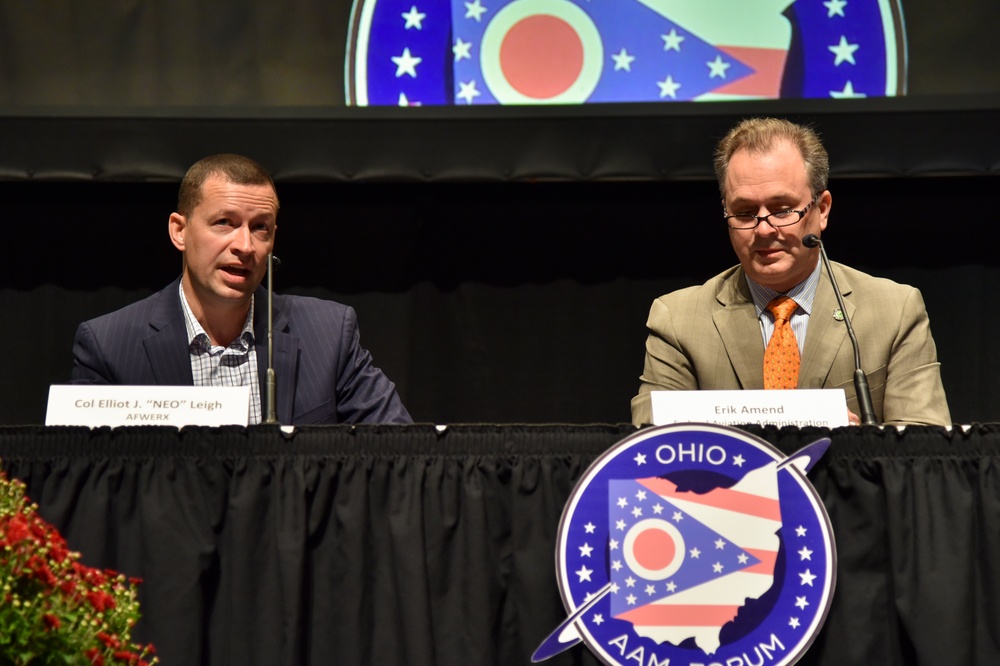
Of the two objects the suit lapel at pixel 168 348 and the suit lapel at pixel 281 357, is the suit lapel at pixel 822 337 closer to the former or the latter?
the suit lapel at pixel 281 357

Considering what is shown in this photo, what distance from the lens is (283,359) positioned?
2.57 m

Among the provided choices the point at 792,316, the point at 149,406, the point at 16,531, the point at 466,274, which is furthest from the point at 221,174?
the point at 16,531

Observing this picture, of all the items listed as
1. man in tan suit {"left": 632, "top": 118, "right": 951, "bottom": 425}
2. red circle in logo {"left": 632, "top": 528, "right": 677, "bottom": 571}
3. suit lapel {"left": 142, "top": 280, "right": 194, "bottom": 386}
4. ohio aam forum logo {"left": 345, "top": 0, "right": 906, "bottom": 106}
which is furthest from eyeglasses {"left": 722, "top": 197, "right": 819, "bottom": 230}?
ohio aam forum logo {"left": 345, "top": 0, "right": 906, "bottom": 106}

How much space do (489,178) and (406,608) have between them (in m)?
2.24

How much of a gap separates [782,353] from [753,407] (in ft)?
2.29

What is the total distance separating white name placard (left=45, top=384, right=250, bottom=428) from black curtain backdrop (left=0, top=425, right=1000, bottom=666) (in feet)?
0.20

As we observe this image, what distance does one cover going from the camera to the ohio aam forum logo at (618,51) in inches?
150

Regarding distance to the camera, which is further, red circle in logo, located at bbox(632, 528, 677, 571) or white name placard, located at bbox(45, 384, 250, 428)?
white name placard, located at bbox(45, 384, 250, 428)

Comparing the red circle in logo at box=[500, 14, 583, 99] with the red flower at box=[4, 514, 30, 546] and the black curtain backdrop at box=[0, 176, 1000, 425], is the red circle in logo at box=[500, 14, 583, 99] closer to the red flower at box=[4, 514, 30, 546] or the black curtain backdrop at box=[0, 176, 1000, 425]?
the black curtain backdrop at box=[0, 176, 1000, 425]

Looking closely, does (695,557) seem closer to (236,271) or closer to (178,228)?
(236,271)

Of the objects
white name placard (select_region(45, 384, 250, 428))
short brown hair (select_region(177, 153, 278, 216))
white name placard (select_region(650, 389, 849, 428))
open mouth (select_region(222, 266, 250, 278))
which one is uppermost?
short brown hair (select_region(177, 153, 278, 216))

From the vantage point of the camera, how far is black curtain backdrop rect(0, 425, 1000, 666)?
1.69 m

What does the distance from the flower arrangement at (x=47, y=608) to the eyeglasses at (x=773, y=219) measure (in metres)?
1.63

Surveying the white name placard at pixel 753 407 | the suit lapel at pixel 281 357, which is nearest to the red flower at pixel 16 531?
the white name placard at pixel 753 407
